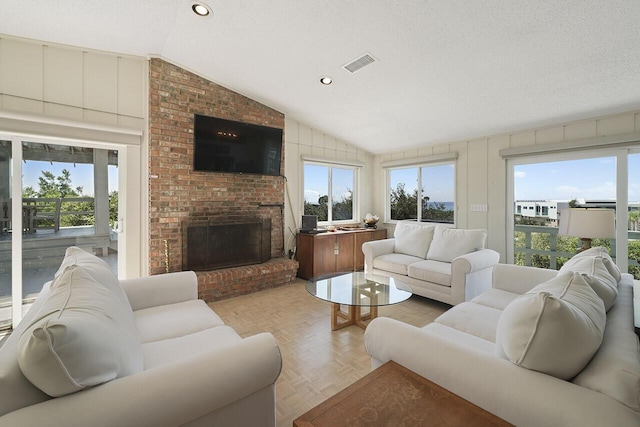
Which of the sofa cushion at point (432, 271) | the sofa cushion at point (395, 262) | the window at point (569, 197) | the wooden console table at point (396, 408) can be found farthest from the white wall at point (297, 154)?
the wooden console table at point (396, 408)

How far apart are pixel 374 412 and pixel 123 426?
0.72 meters

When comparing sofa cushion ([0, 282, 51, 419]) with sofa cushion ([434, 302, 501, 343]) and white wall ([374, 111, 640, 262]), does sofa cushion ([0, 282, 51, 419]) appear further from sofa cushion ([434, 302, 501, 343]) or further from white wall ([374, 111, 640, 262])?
white wall ([374, 111, 640, 262])

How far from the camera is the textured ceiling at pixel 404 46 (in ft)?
7.08

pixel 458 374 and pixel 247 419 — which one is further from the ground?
pixel 458 374

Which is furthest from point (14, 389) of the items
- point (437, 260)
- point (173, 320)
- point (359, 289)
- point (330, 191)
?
point (330, 191)

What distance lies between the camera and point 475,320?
1.89 meters

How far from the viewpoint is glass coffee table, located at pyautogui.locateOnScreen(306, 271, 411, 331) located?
97.7 inches

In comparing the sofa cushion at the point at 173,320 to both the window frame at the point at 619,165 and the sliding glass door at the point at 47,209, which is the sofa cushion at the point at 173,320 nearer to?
the sliding glass door at the point at 47,209

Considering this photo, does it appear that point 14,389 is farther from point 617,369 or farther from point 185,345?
point 617,369

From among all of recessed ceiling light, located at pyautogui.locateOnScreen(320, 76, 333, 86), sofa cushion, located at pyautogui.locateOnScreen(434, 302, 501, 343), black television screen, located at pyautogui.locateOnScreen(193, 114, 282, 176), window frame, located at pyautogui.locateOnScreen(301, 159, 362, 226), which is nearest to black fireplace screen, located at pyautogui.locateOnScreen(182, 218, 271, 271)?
black television screen, located at pyautogui.locateOnScreen(193, 114, 282, 176)

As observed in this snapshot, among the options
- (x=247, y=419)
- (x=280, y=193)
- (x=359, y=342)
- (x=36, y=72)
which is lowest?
(x=359, y=342)

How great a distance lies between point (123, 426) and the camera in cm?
81

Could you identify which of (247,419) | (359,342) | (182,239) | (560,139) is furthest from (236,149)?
(560,139)

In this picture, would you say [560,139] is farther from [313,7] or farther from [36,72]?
[36,72]
